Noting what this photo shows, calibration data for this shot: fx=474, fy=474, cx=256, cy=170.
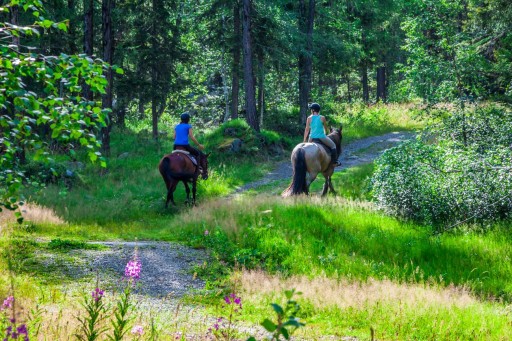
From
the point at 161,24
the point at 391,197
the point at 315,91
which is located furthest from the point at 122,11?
the point at 391,197

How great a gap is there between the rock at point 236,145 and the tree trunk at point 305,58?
24.0 feet

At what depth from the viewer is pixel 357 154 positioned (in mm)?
25562

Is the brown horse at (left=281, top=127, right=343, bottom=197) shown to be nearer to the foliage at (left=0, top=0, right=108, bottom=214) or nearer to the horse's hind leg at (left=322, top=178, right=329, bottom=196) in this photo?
the horse's hind leg at (left=322, top=178, right=329, bottom=196)

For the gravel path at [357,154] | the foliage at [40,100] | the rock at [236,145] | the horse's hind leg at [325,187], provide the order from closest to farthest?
the foliage at [40,100], the horse's hind leg at [325,187], the gravel path at [357,154], the rock at [236,145]

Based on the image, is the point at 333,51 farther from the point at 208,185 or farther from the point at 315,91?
the point at 208,185

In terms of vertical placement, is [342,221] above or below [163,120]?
below

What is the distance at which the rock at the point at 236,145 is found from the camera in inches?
940

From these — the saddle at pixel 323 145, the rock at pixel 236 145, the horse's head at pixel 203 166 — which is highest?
the saddle at pixel 323 145

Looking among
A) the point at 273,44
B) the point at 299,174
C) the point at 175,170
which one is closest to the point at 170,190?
the point at 175,170

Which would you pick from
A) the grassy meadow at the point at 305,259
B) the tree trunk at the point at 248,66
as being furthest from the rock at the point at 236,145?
the grassy meadow at the point at 305,259

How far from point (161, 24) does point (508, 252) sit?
23009 millimetres

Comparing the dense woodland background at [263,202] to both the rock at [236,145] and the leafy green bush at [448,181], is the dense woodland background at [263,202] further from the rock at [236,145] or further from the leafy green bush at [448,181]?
the rock at [236,145]

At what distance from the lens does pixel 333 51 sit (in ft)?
100

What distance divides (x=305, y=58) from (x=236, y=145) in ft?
31.5
